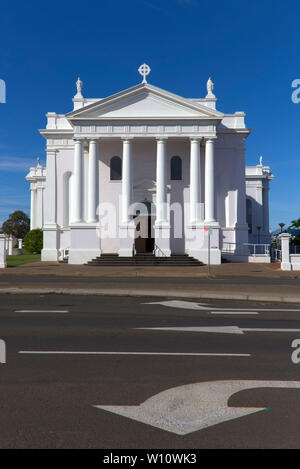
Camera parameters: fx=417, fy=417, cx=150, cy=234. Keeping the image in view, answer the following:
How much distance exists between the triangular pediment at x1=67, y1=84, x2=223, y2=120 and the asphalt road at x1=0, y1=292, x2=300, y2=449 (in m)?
23.0

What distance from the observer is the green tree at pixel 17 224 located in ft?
282

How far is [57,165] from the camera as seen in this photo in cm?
3444

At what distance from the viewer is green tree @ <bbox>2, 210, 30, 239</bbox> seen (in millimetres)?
85919

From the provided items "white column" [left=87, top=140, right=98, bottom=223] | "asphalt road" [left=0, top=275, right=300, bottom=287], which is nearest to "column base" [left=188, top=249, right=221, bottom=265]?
"white column" [left=87, top=140, right=98, bottom=223]

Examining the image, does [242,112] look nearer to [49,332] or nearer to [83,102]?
[83,102]

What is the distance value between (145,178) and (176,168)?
2.61 m

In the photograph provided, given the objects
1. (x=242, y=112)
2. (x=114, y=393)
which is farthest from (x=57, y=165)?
(x=114, y=393)

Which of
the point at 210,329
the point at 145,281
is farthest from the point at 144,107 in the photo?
the point at 210,329

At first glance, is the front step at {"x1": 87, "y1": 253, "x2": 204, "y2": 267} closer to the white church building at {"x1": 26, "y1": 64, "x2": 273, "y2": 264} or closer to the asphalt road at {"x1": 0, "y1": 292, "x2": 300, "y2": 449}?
the white church building at {"x1": 26, "y1": 64, "x2": 273, "y2": 264}

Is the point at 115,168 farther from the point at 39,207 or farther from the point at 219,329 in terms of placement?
the point at 219,329

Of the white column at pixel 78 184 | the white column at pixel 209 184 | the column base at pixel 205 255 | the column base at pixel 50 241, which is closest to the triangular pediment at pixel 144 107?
the white column at pixel 78 184

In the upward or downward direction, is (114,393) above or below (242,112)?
below

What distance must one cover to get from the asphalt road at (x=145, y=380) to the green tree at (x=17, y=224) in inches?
3157
